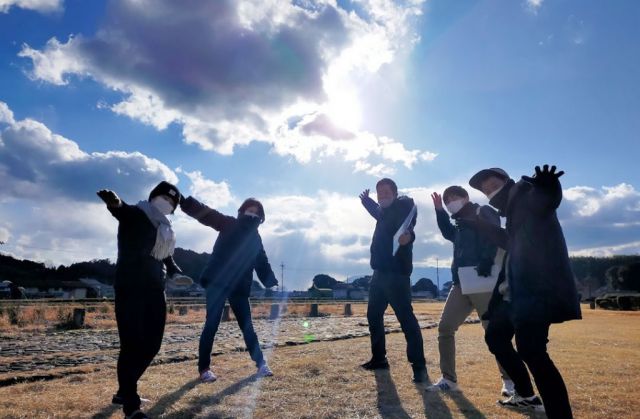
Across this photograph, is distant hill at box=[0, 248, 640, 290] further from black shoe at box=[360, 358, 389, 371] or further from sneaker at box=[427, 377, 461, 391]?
sneaker at box=[427, 377, 461, 391]

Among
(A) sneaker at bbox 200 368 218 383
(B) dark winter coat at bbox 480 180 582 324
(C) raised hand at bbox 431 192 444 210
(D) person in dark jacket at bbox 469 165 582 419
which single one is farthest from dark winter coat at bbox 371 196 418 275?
(A) sneaker at bbox 200 368 218 383

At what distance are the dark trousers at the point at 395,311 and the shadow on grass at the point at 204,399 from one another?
1470 millimetres

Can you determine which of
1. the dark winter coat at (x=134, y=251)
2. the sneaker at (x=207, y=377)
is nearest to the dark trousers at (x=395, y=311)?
the sneaker at (x=207, y=377)

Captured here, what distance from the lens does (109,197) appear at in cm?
331

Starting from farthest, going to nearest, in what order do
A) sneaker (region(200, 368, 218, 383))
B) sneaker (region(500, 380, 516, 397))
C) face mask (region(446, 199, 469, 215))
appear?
sneaker (region(200, 368, 218, 383)) → face mask (region(446, 199, 469, 215)) → sneaker (region(500, 380, 516, 397))

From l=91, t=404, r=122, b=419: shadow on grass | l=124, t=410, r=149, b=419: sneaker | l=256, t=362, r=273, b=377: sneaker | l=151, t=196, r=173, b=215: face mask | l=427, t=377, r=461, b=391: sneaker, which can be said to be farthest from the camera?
l=256, t=362, r=273, b=377: sneaker

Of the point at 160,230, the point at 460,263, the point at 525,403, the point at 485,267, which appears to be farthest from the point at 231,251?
the point at 525,403

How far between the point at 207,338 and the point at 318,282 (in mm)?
100077

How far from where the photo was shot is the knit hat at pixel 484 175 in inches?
143

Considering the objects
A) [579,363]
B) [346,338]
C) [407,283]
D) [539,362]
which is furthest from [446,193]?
[346,338]

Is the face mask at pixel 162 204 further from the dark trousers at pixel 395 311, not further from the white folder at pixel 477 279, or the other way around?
the white folder at pixel 477 279

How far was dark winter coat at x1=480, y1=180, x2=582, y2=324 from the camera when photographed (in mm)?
2828

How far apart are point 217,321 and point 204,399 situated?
1184 mm

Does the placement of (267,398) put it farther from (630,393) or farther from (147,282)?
(630,393)
